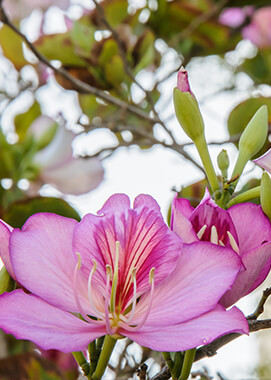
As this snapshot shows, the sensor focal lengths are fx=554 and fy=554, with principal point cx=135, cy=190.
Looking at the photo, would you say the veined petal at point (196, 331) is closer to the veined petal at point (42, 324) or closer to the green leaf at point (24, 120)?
the veined petal at point (42, 324)

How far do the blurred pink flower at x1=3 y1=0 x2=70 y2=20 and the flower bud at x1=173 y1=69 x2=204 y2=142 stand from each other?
825mm

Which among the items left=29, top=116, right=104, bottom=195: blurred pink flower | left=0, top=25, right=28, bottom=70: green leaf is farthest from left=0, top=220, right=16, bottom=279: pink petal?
left=0, top=25, right=28, bottom=70: green leaf

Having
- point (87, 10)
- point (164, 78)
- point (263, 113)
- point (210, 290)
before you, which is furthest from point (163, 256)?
point (87, 10)

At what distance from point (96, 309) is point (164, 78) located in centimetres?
77

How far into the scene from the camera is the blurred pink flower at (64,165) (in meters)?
0.96

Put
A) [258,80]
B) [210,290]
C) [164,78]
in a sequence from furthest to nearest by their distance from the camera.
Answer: [258,80]
[164,78]
[210,290]

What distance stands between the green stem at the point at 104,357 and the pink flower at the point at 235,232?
70 mm

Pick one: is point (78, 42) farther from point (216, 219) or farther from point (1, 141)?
point (216, 219)

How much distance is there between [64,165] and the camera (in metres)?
0.99

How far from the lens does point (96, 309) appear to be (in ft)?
1.09

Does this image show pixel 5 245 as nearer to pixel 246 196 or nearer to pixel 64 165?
pixel 246 196

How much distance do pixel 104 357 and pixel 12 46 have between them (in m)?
0.94

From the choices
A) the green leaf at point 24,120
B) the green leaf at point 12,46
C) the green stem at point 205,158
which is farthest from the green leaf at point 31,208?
the green leaf at point 12,46

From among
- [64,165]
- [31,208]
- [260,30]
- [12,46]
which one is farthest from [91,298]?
[260,30]
